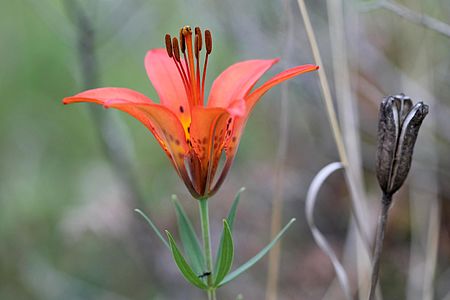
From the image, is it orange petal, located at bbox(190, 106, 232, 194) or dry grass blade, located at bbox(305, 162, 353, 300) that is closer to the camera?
orange petal, located at bbox(190, 106, 232, 194)

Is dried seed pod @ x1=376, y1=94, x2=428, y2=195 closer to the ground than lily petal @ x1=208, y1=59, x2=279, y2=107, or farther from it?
closer to the ground

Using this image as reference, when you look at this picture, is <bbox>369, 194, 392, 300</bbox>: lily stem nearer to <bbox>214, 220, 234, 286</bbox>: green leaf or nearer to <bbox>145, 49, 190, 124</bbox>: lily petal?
<bbox>214, 220, 234, 286</bbox>: green leaf

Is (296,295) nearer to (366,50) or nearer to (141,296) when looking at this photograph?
(141,296)

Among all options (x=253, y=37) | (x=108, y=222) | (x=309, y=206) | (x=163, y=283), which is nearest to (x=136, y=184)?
(x=163, y=283)

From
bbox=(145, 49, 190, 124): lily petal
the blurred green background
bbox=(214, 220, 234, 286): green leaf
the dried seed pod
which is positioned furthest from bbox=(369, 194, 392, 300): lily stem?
the blurred green background

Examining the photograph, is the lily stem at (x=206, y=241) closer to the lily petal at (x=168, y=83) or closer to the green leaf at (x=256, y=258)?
the green leaf at (x=256, y=258)

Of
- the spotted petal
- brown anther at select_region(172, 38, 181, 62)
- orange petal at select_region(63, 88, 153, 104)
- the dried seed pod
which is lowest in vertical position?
the dried seed pod

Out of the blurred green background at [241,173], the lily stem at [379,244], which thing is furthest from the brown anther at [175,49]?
the blurred green background at [241,173]
